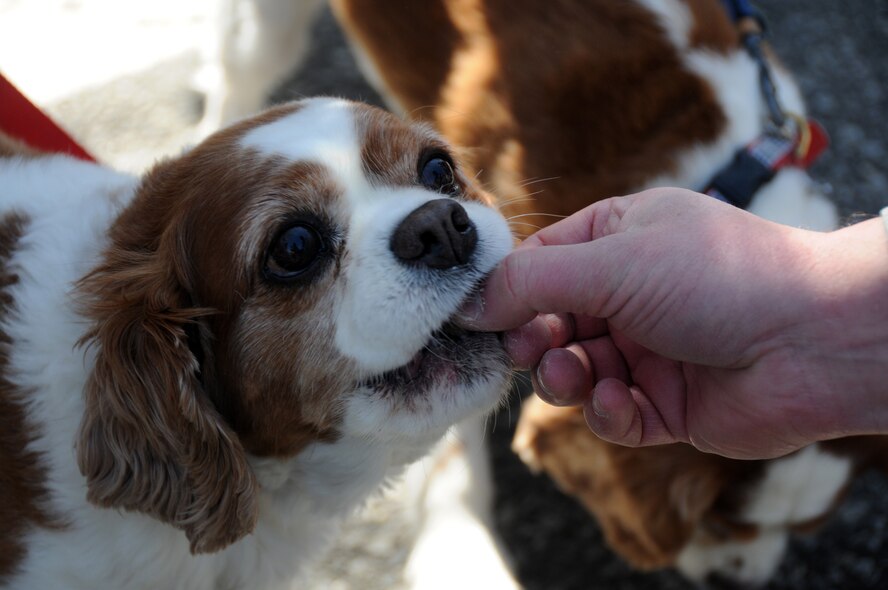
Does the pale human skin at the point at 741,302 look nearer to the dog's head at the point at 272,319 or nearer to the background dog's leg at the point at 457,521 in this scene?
the dog's head at the point at 272,319

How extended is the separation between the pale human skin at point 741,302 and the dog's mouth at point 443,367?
0.18 feet

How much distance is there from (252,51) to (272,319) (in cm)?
234

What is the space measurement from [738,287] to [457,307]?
508mm

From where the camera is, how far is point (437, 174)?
1.79m

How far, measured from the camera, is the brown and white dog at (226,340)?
1.50m

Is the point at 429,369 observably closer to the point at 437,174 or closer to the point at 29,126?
the point at 437,174

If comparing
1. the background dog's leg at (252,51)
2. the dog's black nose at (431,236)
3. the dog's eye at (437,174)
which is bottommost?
the background dog's leg at (252,51)

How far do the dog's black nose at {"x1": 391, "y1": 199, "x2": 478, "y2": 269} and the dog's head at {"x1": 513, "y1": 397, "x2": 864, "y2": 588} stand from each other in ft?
3.49

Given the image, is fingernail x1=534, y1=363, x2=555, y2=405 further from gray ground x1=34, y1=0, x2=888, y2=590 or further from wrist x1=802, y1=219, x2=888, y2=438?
gray ground x1=34, y1=0, x2=888, y2=590

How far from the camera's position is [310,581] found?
270 cm

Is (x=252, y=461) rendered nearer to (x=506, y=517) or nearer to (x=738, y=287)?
(x=738, y=287)

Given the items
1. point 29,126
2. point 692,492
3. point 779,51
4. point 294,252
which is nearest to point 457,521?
point 692,492

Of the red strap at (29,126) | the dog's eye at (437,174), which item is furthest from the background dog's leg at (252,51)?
the dog's eye at (437,174)

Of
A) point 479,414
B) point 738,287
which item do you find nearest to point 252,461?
point 479,414
